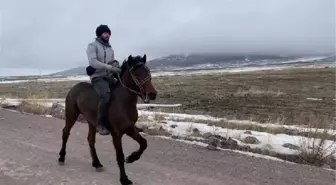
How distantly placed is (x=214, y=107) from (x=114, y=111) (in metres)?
18.4

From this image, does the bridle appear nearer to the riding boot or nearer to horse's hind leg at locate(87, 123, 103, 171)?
the riding boot

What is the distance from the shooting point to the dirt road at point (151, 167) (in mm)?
7234

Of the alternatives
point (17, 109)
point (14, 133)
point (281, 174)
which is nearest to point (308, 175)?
point (281, 174)

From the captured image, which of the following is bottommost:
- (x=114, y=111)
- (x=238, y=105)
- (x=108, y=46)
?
(x=238, y=105)

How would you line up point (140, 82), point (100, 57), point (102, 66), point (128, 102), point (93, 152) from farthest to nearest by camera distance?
point (93, 152) → point (100, 57) → point (102, 66) → point (128, 102) → point (140, 82)

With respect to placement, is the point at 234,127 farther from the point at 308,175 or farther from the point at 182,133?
the point at 308,175

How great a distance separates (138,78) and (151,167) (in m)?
2.26

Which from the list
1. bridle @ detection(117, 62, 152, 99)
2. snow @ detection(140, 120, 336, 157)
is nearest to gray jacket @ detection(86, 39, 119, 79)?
bridle @ detection(117, 62, 152, 99)

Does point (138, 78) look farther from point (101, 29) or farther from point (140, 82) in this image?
point (101, 29)

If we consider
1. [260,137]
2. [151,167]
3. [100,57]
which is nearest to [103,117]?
[100,57]

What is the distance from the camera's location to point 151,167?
815 centimetres

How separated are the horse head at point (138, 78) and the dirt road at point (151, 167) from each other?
1654 mm

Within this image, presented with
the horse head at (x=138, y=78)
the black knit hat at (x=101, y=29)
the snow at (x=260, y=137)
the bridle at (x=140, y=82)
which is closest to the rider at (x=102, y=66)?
the black knit hat at (x=101, y=29)

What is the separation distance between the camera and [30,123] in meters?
13.9
